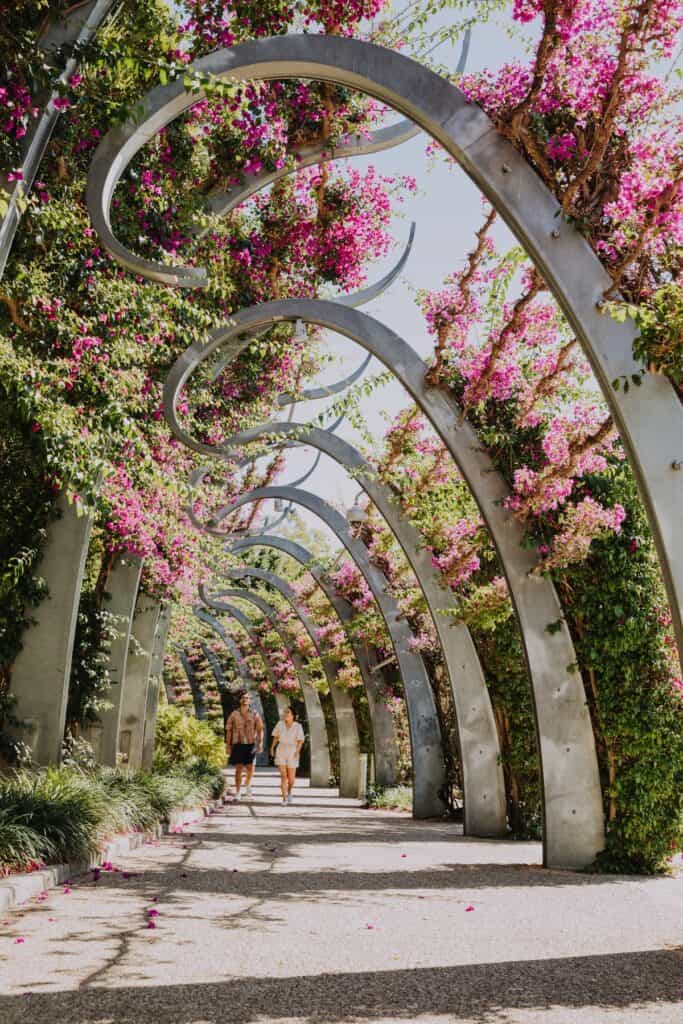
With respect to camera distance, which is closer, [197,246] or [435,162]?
[435,162]

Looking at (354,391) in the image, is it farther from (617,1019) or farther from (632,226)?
(617,1019)

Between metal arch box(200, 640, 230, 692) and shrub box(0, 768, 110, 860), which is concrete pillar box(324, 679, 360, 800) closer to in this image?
shrub box(0, 768, 110, 860)

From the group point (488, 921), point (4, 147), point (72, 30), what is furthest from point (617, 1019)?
point (72, 30)

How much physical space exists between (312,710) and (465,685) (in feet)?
45.8

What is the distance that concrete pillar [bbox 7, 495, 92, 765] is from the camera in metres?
8.79

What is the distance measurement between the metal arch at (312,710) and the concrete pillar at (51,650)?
15.3 metres

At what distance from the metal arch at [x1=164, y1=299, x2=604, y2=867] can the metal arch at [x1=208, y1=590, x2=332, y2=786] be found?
1585cm

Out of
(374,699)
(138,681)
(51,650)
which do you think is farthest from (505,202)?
(374,699)

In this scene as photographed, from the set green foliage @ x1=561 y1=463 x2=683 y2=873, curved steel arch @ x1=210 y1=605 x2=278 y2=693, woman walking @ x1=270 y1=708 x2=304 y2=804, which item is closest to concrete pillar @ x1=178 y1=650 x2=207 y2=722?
curved steel arch @ x1=210 y1=605 x2=278 y2=693

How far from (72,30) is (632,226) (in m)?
3.02

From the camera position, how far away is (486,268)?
8.29 meters

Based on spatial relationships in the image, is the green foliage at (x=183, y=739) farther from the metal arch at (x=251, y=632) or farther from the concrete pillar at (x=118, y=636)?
the concrete pillar at (x=118, y=636)

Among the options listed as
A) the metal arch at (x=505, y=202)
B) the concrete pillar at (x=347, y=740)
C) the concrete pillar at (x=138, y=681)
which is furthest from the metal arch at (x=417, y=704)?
the metal arch at (x=505, y=202)

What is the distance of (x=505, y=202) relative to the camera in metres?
5.28
